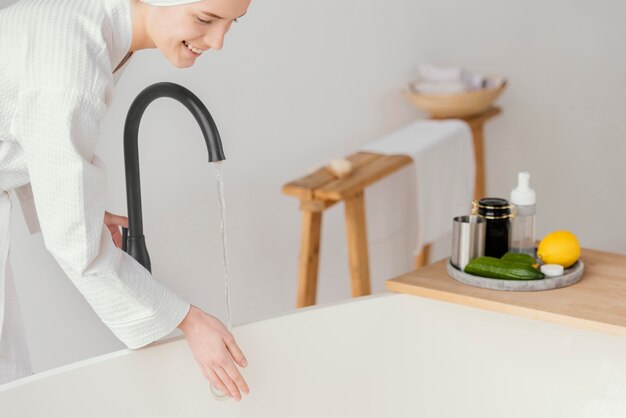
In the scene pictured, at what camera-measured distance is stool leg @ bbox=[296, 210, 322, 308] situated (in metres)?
2.63

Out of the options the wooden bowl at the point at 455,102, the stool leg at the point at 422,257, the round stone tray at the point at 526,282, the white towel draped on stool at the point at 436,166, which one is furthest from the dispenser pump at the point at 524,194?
the stool leg at the point at 422,257

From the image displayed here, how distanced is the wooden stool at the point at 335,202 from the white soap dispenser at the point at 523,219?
80cm

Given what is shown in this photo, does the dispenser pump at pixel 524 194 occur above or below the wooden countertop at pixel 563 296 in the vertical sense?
above

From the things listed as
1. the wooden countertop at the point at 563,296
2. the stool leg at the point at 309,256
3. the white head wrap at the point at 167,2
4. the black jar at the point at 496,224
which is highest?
the white head wrap at the point at 167,2

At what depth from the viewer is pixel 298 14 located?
2684mm

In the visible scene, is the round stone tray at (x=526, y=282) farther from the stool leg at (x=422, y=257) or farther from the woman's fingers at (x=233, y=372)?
the stool leg at (x=422, y=257)

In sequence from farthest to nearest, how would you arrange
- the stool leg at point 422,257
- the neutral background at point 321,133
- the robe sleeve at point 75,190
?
the stool leg at point 422,257, the neutral background at point 321,133, the robe sleeve at point 75,190

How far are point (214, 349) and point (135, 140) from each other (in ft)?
1.23

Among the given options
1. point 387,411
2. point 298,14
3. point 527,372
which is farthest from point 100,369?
point 298,14

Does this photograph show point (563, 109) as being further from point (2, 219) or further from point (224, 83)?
point (2, 219)

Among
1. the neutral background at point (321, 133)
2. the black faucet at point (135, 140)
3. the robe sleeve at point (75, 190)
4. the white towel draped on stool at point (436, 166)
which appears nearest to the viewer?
the robe sleeve at point (75, 190)

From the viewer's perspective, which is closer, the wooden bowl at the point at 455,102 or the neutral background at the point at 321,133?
the neutral background at the point at 321,133

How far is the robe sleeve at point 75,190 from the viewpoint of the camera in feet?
4.33

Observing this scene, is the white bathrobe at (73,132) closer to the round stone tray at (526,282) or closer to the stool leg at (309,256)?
the round stone tray at (526,282)
